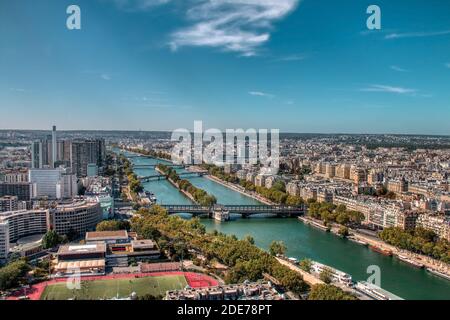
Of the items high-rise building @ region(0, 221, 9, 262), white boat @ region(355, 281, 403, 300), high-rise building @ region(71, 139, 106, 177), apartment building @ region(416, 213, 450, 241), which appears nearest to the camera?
→ white boat @ region(355, 281, 403, 300)

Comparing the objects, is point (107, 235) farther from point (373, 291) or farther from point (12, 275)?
point (373, 291)

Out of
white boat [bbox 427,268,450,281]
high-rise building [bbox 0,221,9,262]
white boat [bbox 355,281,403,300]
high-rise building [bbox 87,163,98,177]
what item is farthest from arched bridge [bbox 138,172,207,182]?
white boat [bbox 355,281,403,300]

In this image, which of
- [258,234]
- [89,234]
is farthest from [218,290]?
[258,234]

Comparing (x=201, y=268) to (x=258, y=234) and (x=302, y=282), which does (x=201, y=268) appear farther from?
(x=258, y=234)

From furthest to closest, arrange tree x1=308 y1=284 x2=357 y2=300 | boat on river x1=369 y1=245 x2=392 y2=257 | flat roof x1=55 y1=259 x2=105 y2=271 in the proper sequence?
boat on river x1=369 y1=245 x2=392 y2=257
flat roof x1=55 y1=259 x2=105 y2=271
tree x1=308 y1=284 x2=357 y2=300

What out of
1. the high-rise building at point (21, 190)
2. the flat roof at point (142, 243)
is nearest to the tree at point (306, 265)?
the flat roof at point (142, 243)

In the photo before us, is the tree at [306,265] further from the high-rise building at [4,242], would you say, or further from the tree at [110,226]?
the high-rise building at [4,242]

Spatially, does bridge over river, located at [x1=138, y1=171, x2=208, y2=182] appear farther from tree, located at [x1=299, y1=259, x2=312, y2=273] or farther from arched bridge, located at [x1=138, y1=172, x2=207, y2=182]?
tree, located at [x1=299, y1=259, x2=312, y2=273]
